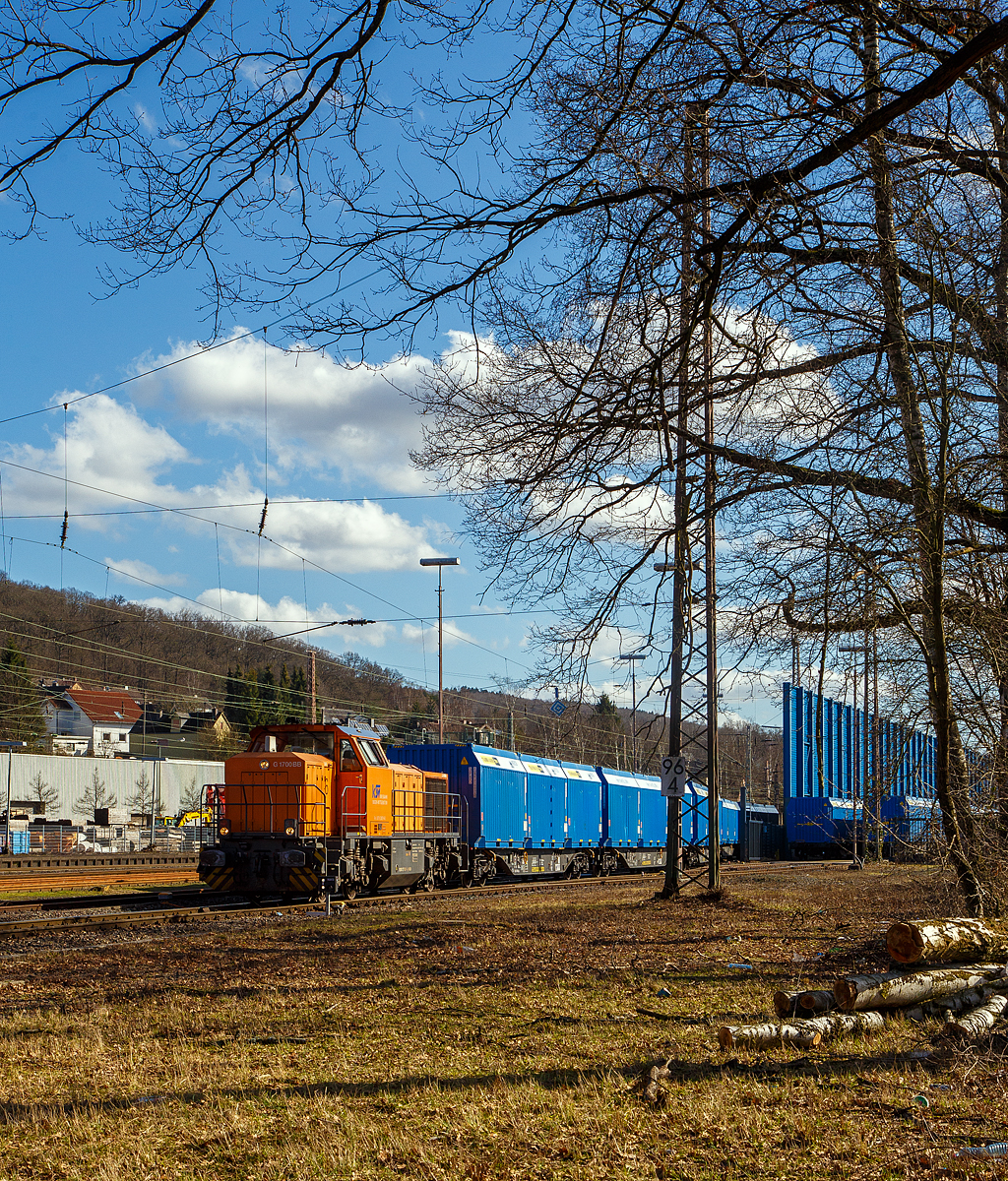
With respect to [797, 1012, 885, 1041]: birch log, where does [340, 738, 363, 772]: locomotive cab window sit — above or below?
above

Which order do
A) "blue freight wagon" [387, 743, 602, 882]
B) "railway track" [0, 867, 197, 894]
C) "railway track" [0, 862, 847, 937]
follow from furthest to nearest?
"blue freight wagon" [387, 743, 602, 882], "railway track" [0, 867, 197, 894], "railway track" [0, 862, 847, 937]

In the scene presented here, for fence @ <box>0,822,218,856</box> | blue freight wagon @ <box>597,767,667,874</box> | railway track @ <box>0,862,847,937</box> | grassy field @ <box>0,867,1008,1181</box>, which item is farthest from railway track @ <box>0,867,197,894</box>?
blue freight wagon @ <box>597,767,667,874</box>

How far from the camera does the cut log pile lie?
22.0 ft

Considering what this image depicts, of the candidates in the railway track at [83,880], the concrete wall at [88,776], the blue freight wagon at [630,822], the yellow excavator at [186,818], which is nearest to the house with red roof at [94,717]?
the concrete wall at [88,776]

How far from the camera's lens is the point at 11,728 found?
68250 millimetres

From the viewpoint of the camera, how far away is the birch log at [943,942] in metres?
7.80

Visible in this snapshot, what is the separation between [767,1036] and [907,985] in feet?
4.75

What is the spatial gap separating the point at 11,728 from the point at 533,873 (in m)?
51.1

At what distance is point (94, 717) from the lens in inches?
4058

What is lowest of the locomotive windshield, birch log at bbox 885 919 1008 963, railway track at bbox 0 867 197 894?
railway track at bbox 0 867 197 894

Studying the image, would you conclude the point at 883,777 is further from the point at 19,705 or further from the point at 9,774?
the point at 19,705

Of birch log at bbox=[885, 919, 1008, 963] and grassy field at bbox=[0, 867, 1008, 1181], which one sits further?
birch log at bbox=[885, 919, 1008, 963]

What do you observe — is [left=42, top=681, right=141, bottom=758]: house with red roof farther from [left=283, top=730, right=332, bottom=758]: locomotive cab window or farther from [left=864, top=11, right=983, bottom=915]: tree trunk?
[left=864, top=11, right=983, bottom=915]: tree trunk

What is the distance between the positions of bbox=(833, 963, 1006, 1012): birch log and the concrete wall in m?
52.4
